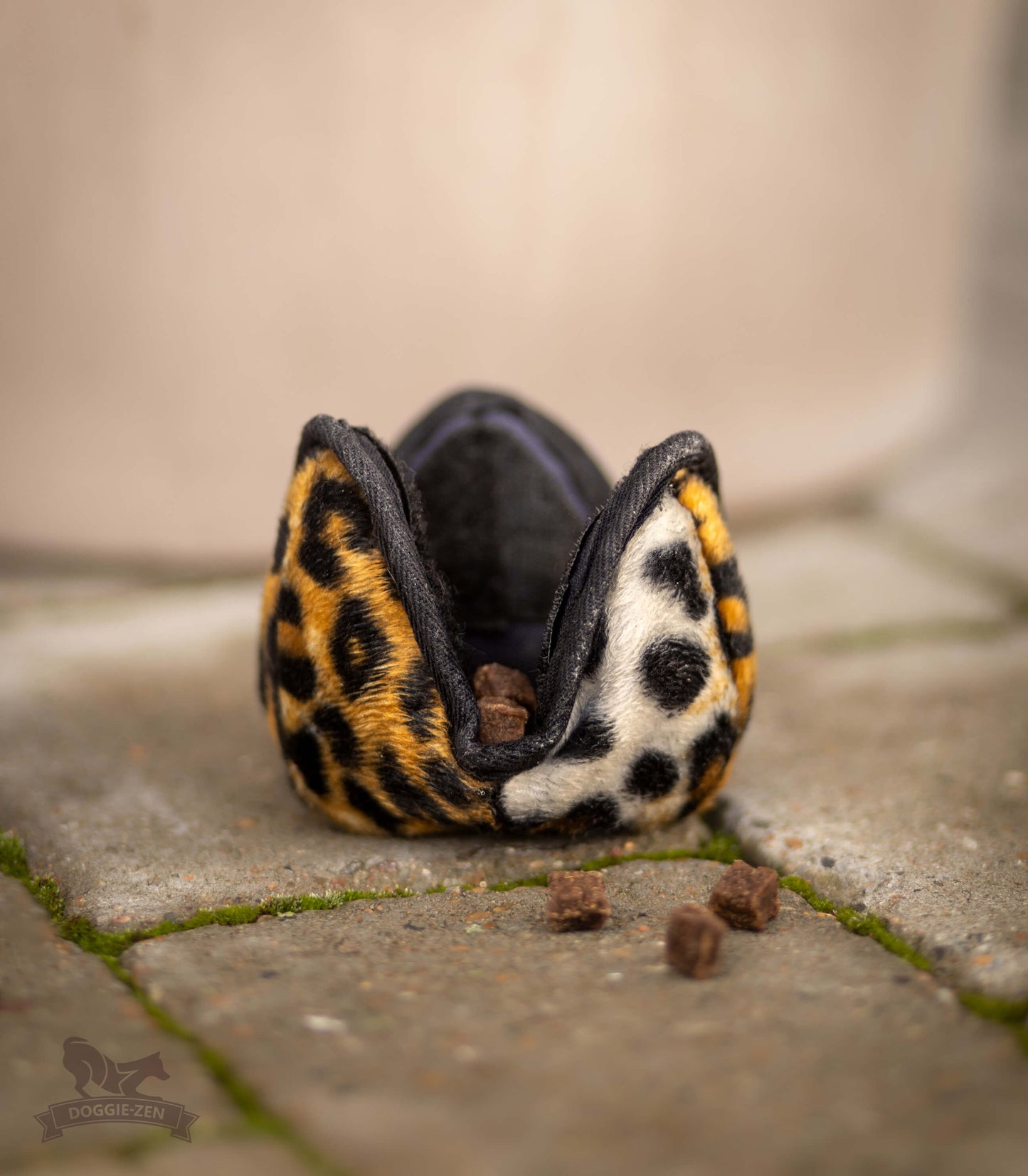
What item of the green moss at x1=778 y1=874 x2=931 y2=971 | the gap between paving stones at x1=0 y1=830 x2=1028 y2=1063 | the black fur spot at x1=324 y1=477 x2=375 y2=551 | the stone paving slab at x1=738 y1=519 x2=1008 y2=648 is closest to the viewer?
the gap between paving stones at x1=0 y1=830 x2=1028 y2=1063

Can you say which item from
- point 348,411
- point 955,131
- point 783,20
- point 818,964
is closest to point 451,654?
point 818,964

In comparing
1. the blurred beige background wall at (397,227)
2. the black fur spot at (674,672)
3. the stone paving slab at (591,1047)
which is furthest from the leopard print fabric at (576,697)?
the blurred beige background wall at (397,227)

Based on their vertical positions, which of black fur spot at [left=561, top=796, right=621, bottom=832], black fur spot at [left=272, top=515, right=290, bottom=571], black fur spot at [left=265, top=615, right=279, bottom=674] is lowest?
black fur spot at [left=561, top=796, right=621, bottom=832]

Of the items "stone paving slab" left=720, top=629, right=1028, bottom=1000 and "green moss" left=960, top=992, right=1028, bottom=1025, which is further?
"stone paving slab" left=720, top=629, right=1028, bottom=1000

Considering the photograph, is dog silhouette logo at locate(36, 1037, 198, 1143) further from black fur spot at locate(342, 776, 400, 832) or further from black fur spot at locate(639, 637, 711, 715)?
black fur spot at locate(639, 637, 711, 715)

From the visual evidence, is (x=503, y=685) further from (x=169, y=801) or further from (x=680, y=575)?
(x=169, y=801)

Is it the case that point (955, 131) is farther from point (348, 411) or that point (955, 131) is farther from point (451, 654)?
point (451, 654)

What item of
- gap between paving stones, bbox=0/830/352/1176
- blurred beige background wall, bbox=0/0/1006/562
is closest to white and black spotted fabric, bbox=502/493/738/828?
gap between paving stones, bbox=0/830/352/1176
